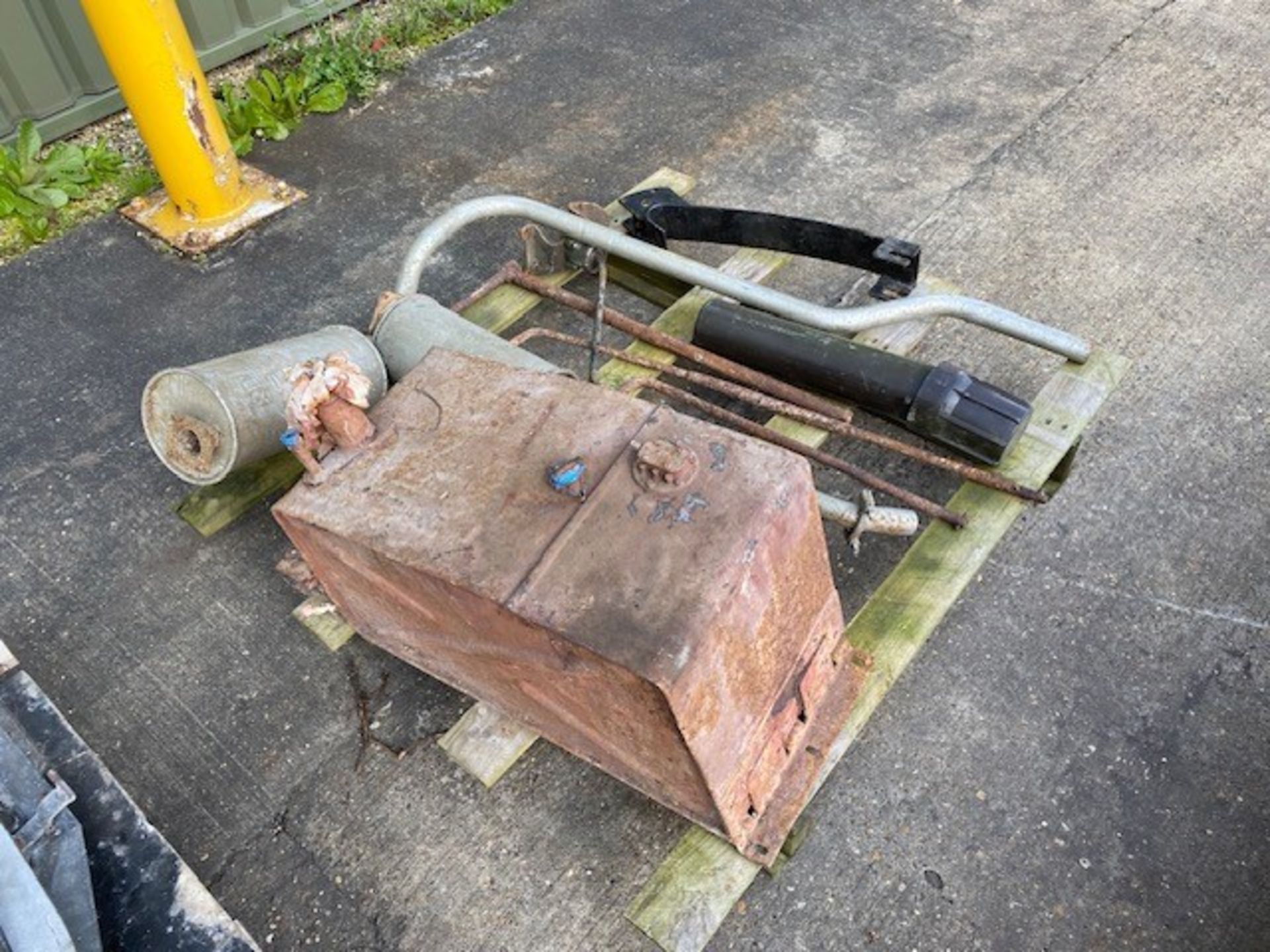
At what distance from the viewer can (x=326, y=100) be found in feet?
12.5

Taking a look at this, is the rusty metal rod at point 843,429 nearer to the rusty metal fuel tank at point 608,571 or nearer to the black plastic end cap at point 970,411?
the black plastic end cap at point 970,411

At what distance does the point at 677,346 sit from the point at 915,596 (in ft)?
2.85

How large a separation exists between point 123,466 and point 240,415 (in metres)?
0.80

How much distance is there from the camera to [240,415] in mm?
2111

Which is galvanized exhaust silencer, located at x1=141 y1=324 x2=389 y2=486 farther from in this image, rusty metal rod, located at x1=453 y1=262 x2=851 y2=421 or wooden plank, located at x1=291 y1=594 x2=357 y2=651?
rusty metal rod, located at x1=453 y1=262 x2=851 y2=421

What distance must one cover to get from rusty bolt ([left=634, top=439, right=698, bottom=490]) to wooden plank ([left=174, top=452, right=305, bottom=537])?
1.23 metres

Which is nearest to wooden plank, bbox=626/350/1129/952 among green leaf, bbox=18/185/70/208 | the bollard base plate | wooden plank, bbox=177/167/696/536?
wooden plank, bbox=177/167/696/536

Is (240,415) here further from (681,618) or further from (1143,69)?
(1143,69)

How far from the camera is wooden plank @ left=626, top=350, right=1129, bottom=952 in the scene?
5.99ft

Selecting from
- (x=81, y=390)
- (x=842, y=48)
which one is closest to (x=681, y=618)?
(x=81, y=390)

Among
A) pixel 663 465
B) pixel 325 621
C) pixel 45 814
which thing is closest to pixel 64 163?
pixel 325 621

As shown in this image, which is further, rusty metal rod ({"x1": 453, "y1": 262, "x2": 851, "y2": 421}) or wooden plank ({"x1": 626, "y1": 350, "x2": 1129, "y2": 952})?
rusty metal rod ({"x1": 453, "y1": 262, "x2": 851, "y2": 421})

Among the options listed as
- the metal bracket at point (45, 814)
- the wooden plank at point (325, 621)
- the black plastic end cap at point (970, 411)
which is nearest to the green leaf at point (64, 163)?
the wooden plank at point (325, 621)

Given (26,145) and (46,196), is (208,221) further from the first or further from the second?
(26,145)
